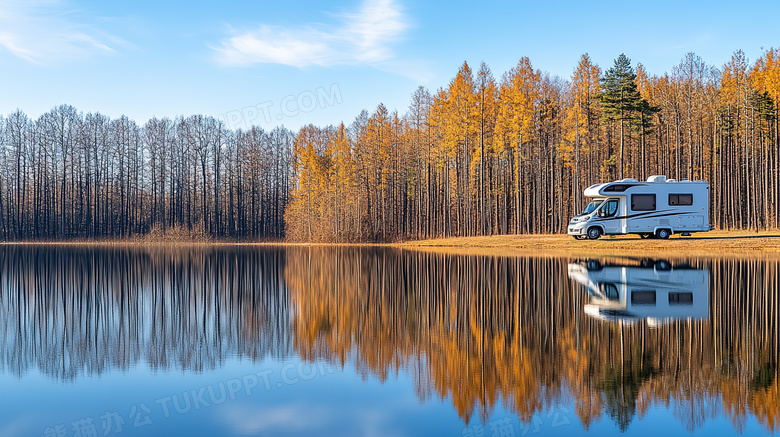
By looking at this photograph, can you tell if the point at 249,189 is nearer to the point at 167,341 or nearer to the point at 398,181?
the point at 398,181

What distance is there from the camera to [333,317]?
12336 mm

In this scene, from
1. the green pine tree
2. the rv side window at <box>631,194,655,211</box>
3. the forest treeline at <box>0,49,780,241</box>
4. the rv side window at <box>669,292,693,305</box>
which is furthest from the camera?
the forest treeline at <box>0,49,780,241</box>

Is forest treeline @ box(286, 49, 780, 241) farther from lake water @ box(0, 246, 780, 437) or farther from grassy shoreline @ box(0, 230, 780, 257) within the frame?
lake water @ box(0, 246, 780, 437)

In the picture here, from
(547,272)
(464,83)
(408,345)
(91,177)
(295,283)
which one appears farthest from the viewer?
(91,177)

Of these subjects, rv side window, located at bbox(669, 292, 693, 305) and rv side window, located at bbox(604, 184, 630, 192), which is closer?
rv side window, located at bbox(669, 292, 693, 305)

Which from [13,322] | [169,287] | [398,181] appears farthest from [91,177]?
[13,322]

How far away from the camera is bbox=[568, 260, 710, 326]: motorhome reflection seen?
38.6ft

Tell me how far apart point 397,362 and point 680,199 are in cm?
3197

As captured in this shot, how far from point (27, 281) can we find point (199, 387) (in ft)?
55.5

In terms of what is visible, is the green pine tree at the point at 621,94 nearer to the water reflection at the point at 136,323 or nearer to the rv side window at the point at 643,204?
the rv side window at the point at 643,204

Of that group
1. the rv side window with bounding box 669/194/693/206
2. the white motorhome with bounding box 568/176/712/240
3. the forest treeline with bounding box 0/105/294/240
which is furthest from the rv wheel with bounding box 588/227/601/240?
the forest treeline with bounding box 0/105/294/240

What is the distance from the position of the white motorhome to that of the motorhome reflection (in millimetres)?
11768

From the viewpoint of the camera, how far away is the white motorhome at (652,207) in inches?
1367

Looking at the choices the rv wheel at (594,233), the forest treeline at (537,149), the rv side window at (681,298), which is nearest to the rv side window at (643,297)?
the rv side window at (681,298)
